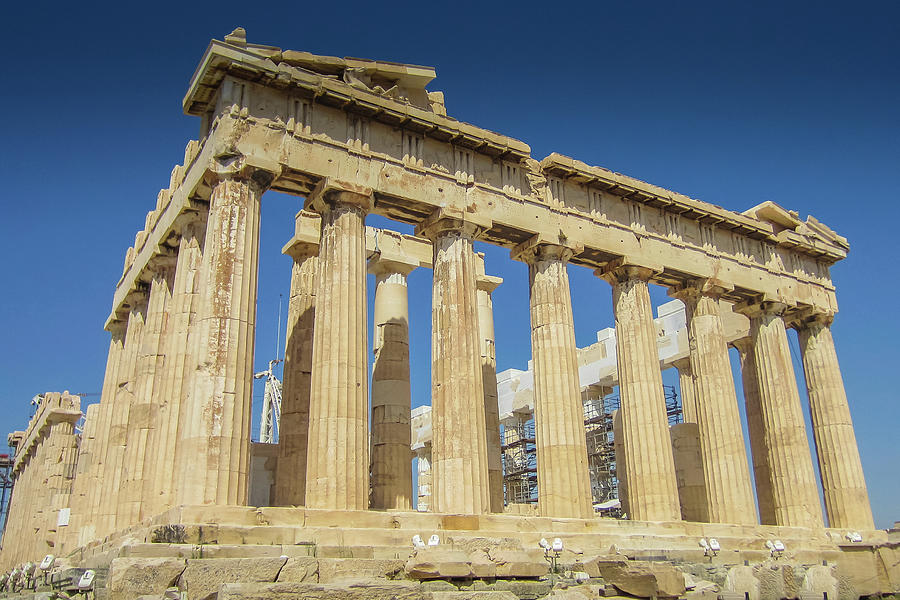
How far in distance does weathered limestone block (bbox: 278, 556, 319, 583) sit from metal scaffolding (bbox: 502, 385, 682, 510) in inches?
1105

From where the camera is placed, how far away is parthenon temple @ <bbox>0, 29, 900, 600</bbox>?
51.1 ft

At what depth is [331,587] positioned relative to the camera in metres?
10.5

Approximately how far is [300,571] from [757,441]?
2326 centimetres

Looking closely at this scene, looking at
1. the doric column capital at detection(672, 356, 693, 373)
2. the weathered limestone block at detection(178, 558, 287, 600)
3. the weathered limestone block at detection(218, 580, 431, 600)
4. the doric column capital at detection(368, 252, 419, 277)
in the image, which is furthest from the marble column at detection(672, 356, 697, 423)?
the weathered limestone block at detection(218, 580, 431, 600)

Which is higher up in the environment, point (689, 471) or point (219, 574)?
point (689, 471)

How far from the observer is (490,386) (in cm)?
2809

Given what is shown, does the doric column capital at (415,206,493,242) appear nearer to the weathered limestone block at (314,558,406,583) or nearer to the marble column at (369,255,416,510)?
the marble column at (369,255,416,510)

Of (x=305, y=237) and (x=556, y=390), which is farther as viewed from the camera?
(x=305, y=237)

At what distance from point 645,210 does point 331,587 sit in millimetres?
19853

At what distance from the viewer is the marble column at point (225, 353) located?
55.0 feet

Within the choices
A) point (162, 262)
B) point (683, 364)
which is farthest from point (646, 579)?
point (683, 364)

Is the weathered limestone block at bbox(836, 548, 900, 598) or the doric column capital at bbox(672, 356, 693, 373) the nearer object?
the weathered limestone block at bbox(836, 548, 900, 598)

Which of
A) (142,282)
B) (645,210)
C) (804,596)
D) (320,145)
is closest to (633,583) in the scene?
(804,596)

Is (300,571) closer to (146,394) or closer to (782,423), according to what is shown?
(146,394)
